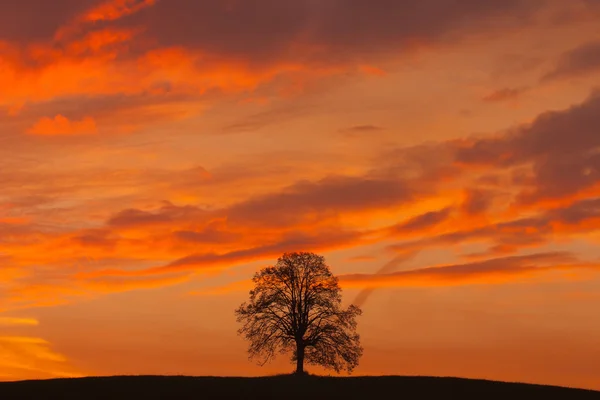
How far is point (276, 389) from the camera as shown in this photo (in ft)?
203

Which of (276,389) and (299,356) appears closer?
(276,389)

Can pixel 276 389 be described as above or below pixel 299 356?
below

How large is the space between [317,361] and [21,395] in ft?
86.1

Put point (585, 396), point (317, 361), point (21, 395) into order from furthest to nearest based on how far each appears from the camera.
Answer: point (317, 361), point (585, 396), point (21, 395)

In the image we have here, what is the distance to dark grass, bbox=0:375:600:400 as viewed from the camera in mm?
60156

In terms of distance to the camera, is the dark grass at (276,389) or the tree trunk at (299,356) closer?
the dark grass at (276,389)

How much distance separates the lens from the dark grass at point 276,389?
197 ft

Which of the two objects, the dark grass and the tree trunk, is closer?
the dark grass

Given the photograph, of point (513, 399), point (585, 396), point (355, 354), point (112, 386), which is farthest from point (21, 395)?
point (585, 396)

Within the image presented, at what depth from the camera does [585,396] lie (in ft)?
214

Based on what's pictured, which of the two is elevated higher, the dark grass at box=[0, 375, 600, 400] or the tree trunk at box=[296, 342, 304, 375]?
the tree trunk at box=[296, 342, 304, 375]

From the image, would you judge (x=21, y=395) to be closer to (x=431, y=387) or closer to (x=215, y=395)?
(x=215, y=395)

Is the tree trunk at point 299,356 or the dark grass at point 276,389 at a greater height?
the tree trunk at point 299,356

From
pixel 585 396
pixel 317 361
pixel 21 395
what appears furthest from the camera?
pixel 317 361
